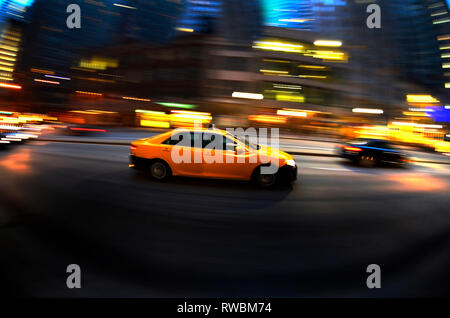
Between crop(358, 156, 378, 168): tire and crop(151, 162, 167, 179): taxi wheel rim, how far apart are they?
7.99 meters

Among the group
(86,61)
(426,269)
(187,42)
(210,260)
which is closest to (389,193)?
(426,269)

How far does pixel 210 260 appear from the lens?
10.9 feet

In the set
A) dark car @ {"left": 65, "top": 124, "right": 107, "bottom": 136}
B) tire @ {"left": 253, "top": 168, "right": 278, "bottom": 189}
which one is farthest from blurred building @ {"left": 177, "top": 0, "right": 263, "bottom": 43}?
tire @ {"left": 253, "top": 168, "right": 278, "bottom": 189}

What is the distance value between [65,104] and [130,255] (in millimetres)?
75826

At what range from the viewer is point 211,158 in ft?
20.4

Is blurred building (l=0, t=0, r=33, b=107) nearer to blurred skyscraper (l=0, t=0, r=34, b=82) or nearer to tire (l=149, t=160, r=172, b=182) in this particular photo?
blurred skyscraper (l=0, t=0, r=34, b=82)

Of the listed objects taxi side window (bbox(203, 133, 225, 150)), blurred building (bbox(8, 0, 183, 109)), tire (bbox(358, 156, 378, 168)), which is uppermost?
blurred building (bbox(8, 0, 183, 109))

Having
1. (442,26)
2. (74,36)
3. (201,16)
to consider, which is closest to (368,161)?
(201,16)

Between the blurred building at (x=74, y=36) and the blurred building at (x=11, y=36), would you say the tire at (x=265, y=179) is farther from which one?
the blurred building at (x=11, y=36)

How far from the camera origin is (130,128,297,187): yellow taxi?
6168mm

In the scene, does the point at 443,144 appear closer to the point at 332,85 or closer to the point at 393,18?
the point at 332,85

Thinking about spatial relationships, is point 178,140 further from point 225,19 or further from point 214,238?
point 225,19

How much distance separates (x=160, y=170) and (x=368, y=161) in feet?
27.4

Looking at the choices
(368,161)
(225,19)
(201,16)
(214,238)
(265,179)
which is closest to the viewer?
(214,238)
